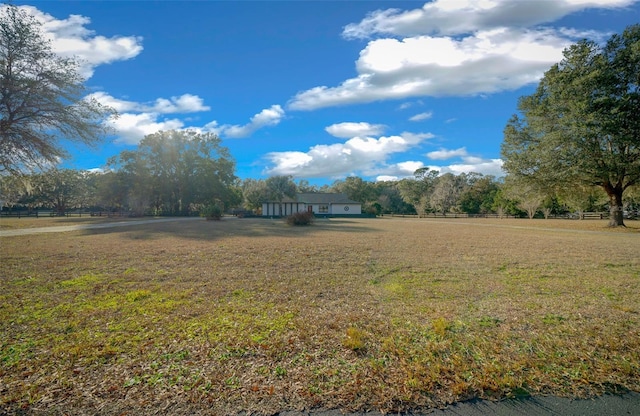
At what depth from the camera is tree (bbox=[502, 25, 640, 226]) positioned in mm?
18812

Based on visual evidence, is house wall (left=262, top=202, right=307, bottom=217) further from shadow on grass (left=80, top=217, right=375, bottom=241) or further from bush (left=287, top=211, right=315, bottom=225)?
shadow on grass (left=80, top=217, right=375, bottom=241)

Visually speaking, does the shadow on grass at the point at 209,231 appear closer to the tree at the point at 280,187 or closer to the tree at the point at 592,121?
the tree at the point at 592,121

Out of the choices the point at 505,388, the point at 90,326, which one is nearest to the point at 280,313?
the point at 90,326

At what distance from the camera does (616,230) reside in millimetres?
20172

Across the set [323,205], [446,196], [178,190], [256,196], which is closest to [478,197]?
[446,196]

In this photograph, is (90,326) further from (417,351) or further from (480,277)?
(480,277)

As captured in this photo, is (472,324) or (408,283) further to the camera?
(408,283)

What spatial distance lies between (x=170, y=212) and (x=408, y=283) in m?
45.8

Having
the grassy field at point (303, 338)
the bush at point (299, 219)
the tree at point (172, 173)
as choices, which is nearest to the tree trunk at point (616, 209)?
the grassy field at point (303, 338)

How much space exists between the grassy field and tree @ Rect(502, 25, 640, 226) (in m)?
16.7

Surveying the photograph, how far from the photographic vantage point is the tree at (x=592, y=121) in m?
18.8

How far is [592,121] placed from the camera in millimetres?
18422

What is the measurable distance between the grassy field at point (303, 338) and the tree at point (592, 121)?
1668 cm

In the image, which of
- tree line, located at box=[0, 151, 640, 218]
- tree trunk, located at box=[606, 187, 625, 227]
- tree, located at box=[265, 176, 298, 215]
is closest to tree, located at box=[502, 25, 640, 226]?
tree trunk, located at box=[606, 187, 625, 227]
